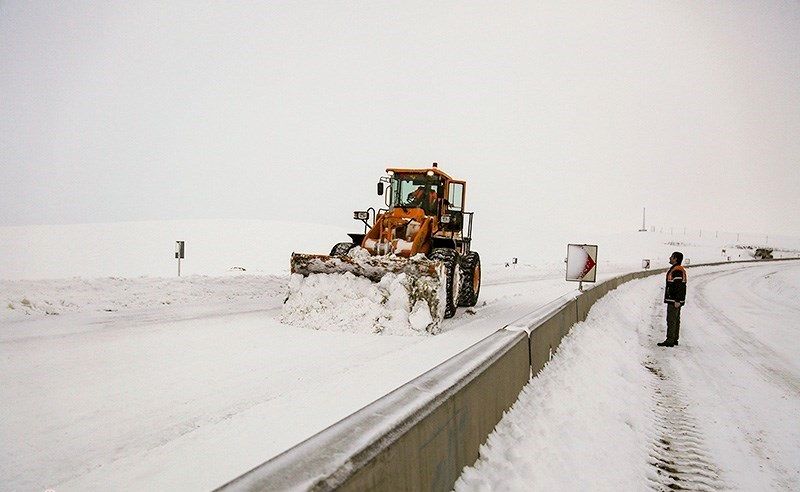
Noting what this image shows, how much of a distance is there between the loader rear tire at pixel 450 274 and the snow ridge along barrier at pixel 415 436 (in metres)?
5.01

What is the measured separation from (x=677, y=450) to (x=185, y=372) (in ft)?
16.0

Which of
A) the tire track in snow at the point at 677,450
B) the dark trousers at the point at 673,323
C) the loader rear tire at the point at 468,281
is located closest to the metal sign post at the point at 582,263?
the loader rear tire at the point at 468,281

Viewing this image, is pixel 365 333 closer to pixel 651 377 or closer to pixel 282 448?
pixel 651 377

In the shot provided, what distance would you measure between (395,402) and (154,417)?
2.81 metres

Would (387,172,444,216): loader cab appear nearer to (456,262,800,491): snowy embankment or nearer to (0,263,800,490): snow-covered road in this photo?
(0,263,800,490): snow-covered road

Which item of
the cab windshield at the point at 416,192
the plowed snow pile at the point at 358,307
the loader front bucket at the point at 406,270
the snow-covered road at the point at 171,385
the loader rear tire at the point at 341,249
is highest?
the cab windshield at the point at 416,192

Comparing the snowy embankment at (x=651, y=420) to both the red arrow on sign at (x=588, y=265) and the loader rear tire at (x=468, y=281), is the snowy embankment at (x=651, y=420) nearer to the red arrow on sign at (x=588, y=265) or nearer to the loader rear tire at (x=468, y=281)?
the loader rear tire at (x=468, y=281)

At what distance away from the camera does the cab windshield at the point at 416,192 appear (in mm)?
11438

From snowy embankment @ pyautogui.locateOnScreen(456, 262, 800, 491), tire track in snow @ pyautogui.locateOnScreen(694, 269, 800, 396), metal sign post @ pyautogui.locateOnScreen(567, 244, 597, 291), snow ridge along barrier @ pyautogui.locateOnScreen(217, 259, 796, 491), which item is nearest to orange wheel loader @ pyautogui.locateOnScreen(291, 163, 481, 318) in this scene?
snowy embankment @ pyautogui.locateOnScreen(456, 262, 800, 491)

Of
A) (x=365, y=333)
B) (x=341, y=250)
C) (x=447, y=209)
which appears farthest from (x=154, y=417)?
(x=447, y=209)

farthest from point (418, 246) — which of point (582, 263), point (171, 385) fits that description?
point (171, 385)

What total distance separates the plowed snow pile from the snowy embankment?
2411mm

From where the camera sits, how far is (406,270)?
324 inches

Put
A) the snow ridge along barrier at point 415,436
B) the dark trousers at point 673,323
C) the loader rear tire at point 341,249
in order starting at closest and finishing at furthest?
the snow ridge along barrier at point 415,436, the dark trousers at point 673,323, the loader rear tire at point 341,249
